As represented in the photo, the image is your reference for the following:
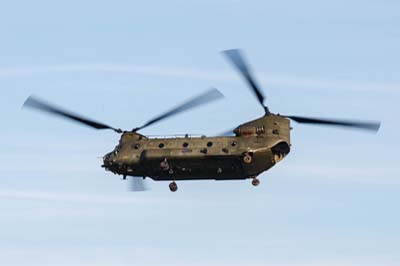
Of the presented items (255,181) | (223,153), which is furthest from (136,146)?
(255,181)

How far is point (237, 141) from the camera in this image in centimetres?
15062

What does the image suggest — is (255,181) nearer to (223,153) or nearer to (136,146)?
(223,153)

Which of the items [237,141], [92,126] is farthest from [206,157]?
[92,126]

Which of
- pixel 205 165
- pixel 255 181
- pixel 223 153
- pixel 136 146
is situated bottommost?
pixel 255 181

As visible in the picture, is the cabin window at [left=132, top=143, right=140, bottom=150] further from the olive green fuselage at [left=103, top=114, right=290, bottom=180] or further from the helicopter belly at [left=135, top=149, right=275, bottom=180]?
the helicopter belly at [left=135, top=149, right=275, bottom=180]

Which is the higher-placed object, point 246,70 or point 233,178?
point 246,70

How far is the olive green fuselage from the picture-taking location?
491ft

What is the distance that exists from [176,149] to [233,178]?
6.26 metres

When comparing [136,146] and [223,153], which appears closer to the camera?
[223,153]

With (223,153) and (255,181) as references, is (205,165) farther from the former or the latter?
(255,181)

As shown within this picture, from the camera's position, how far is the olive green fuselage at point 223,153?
14975 cm

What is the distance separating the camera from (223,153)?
14988cm

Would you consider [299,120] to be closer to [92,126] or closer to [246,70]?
[246,70]

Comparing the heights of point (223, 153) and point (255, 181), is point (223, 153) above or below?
above
